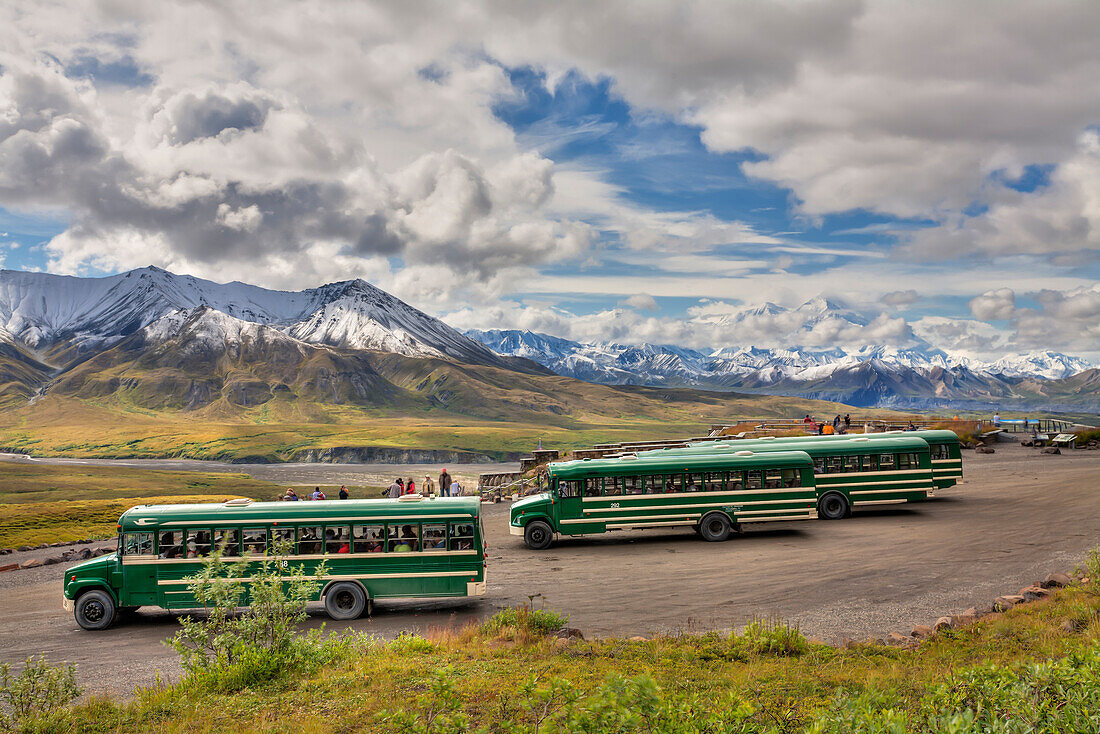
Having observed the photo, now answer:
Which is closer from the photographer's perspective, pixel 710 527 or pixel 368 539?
pixel 368 539

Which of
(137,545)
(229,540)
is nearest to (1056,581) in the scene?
(229,540)

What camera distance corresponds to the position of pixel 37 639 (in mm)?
19188

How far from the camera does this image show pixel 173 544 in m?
20.0

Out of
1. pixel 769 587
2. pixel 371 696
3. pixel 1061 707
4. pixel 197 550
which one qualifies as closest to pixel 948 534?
pixel 769 587

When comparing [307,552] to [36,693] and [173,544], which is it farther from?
[36,693]

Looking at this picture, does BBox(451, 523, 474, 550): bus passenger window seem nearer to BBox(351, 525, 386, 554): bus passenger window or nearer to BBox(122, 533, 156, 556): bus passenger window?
BBox(351, 525, 386, 554): bus passenger window

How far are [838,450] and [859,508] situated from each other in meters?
5.01

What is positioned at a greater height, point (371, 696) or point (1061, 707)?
point (1061, 707)

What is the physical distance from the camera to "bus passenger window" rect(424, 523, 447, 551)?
20.4 m

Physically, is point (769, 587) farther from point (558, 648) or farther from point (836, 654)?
point (558, 648)

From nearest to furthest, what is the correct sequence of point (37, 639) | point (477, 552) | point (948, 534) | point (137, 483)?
point (37, 639) < point (477, 552) < point (948, 534) < point (137, 483)

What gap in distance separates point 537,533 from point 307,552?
12.3 meters

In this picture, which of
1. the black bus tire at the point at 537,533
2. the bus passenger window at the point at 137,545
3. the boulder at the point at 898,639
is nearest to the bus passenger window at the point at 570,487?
the black bus tire at the point at 537,533

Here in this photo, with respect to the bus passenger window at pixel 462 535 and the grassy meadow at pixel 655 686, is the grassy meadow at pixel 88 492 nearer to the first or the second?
the bus passenger window at pixel 462 535
